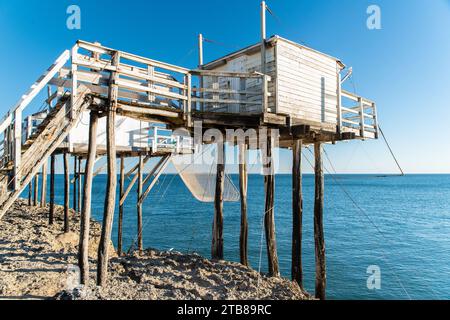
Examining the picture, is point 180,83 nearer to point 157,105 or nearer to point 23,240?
point 157,105

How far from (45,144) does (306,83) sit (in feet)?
28.2

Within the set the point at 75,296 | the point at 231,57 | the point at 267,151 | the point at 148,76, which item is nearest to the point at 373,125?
the point at 267,151

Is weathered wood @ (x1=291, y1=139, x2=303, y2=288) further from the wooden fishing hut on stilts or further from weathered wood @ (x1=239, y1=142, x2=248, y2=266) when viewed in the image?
weathered wood @ (x1=239, y1=142, x2=248, y2=266)

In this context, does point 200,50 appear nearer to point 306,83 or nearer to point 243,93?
point 243,93

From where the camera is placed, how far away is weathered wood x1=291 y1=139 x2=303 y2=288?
1061cm

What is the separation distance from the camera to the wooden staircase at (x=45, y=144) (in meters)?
6.62

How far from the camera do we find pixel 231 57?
11969 millimetres

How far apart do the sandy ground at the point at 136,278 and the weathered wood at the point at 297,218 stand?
883 mm

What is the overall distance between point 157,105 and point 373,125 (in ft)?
30.6

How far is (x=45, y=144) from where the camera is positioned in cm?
727

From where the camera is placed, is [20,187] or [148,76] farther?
[148,76]

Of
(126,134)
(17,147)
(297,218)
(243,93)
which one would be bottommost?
(297,218)

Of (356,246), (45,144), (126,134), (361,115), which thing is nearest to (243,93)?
(361,115)

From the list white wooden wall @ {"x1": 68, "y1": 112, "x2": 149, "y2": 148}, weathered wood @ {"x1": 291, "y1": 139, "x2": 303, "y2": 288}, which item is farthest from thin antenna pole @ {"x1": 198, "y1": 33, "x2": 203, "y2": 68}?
weathered wood @ {"x1": 291, "y1": 139, "x2": 303, "y2": 288}
